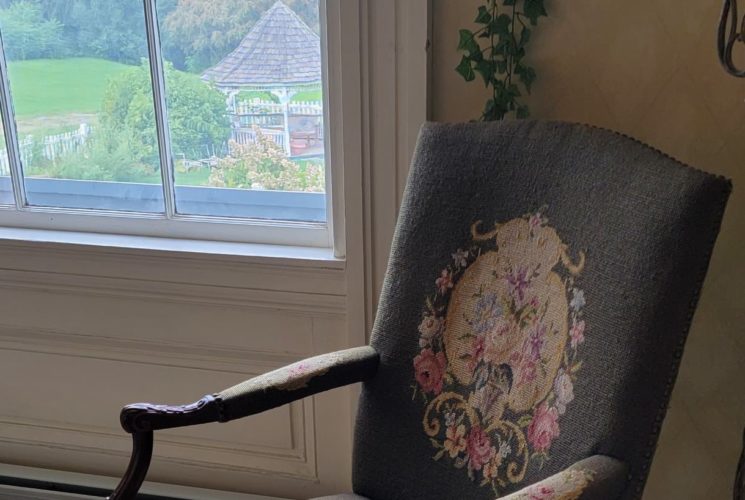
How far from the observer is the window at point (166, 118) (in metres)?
1.48

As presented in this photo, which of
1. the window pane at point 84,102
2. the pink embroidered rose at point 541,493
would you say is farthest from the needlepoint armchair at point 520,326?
the window pane at point 84,102

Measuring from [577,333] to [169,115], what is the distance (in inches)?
37.1

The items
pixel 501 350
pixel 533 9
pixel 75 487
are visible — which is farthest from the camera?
pixel 75 487

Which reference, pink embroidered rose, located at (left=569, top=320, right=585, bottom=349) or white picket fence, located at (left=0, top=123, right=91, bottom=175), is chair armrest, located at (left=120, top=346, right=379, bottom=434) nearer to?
pink embroidered rose, located at (left=569, top=320, right=585, bottom=349)

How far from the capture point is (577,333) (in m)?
0.99

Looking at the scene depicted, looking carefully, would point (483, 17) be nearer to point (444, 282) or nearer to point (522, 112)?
point (522, 112)

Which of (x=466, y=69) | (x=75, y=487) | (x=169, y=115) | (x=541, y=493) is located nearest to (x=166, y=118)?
(x=169, y=115)

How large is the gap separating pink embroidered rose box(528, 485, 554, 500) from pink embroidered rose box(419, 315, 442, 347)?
333 mm

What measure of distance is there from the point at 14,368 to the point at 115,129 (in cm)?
58

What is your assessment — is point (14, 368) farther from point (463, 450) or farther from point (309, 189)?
point (463, 450)

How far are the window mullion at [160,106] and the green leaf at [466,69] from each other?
60 centimetres

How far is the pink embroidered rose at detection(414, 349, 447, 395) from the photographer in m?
1.15

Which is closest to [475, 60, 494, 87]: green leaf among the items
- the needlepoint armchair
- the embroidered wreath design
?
the needlepoint armchair

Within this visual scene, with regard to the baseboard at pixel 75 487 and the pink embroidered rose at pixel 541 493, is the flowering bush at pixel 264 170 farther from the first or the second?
the pink embroidered rose at pixel 541 493
